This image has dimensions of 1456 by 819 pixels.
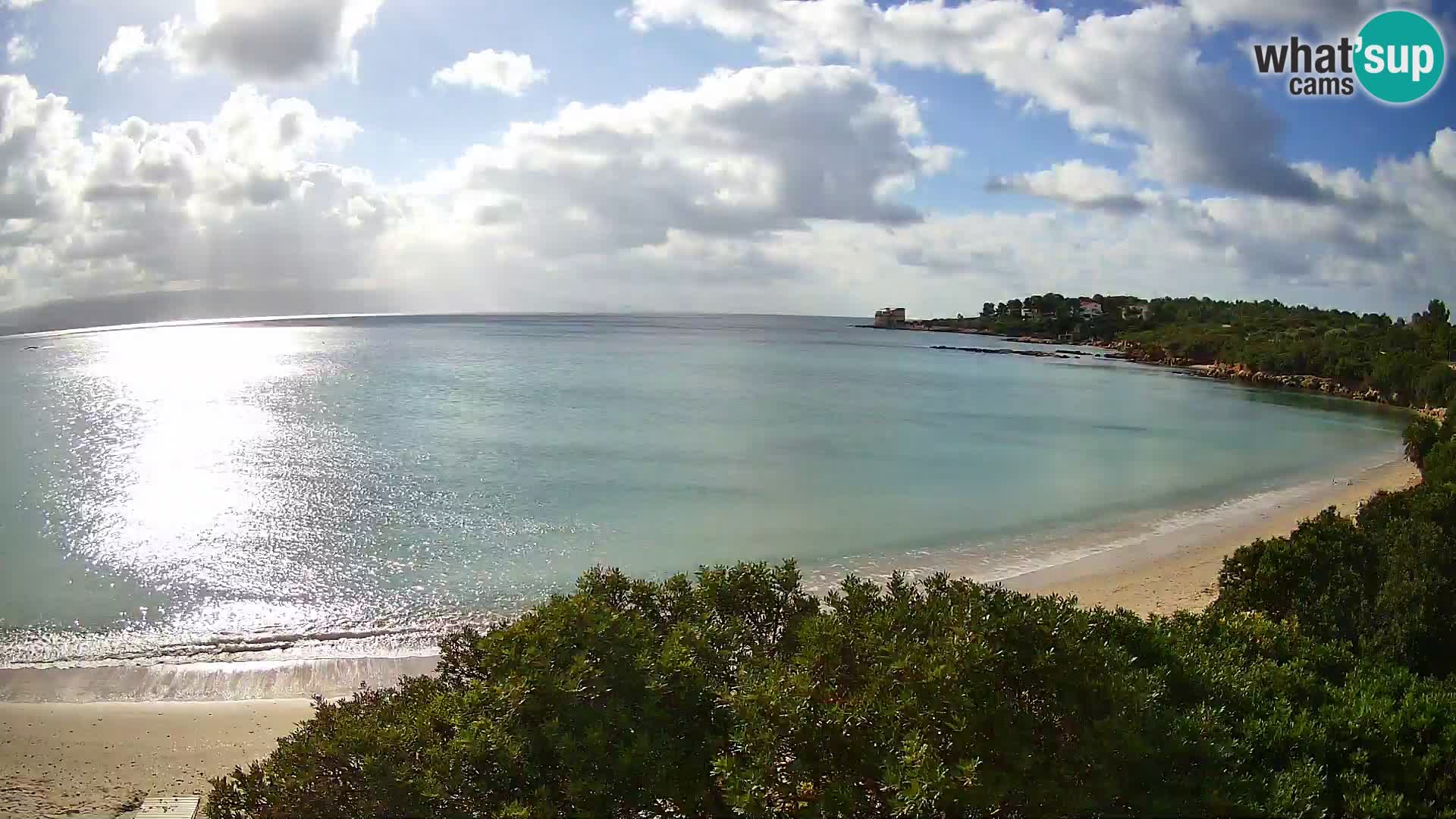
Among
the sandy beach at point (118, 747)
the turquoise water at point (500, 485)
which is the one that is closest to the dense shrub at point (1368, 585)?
the turquoise water at point (500, 485)

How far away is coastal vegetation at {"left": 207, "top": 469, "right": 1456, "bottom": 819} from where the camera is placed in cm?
469

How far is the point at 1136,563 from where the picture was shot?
17188 millimetres

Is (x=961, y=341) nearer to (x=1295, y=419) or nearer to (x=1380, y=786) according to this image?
(x=1295, y=419)

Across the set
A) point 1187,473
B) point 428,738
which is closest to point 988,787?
point 428,738

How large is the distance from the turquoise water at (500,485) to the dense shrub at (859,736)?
8.45 meters

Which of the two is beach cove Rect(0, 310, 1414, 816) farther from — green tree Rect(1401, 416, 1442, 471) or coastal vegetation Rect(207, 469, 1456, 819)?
coastal vegetation Rect(207, 469, 1456, 819)

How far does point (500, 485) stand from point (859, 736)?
20.5 m

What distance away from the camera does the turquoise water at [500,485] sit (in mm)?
14547

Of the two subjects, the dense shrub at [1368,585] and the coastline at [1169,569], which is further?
the coastline at [1169,569]

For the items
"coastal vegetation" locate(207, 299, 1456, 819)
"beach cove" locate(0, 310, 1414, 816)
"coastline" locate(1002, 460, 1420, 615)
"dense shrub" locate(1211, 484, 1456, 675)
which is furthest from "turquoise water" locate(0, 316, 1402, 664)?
"coastal vegetation" locate(207, 299, 1456, 819)

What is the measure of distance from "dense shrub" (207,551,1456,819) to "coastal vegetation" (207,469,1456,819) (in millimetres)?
13

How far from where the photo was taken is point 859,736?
488 cm

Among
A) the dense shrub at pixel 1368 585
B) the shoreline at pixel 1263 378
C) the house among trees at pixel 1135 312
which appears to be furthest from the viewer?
the house among trees at pixel 1135 312

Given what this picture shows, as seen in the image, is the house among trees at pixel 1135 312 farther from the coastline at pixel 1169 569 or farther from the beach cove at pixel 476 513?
the coastline at pixel 1169 569
